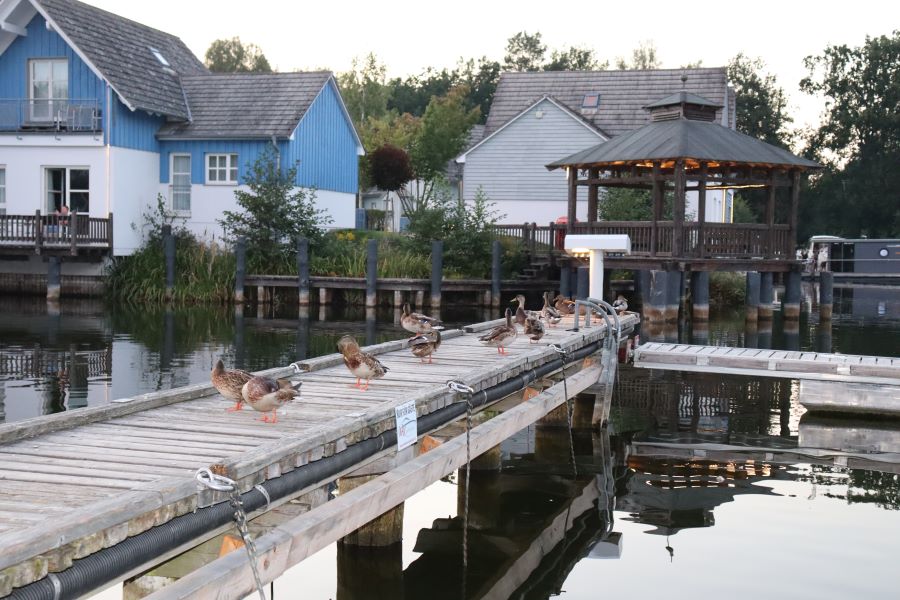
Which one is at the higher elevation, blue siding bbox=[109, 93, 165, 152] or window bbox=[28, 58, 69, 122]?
window bbox=[28, 58, 69, 122]

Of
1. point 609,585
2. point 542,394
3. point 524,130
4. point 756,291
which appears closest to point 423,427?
point 609,585

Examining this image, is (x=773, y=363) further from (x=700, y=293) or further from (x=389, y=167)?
(x=389, y=167)

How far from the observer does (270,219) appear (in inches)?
1447

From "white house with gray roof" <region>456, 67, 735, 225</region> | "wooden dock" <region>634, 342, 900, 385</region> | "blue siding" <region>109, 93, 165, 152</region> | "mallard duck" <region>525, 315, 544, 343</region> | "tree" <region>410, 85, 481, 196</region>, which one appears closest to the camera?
"mallard duck" <region>525, 315, 544, 343</region>

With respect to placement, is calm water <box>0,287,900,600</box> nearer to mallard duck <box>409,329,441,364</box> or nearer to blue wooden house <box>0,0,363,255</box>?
mallard duck <box>409,329,441,364</box>

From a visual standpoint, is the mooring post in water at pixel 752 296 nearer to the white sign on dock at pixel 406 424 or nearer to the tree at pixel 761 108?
the white sign on dock at pixel 406 424

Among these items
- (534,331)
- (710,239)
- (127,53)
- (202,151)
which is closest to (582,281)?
(710,239)

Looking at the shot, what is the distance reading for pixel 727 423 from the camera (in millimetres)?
17094

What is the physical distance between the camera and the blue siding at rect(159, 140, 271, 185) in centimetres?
3959

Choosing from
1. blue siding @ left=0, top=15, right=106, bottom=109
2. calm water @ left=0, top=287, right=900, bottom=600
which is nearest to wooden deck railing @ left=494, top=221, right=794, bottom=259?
calm water @ left=0, top=287, right=900, bottom=600

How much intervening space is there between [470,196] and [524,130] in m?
3.52

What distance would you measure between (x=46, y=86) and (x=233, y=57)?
185ft

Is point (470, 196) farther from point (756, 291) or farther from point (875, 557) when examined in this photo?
point (875, 557)

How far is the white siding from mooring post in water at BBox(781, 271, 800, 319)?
563 inches
